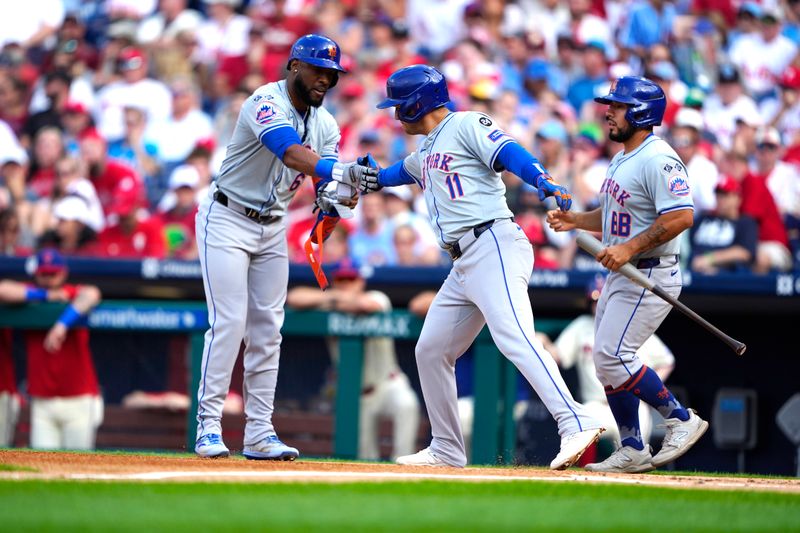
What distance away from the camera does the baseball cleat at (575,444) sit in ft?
18.8

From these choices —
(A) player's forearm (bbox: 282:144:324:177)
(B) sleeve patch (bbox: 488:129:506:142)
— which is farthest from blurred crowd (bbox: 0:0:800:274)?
(A) player's forearm (bbox: 282:144:324:177)

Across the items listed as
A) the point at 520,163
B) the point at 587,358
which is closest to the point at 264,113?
the point at 520,163

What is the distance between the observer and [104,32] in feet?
46.8

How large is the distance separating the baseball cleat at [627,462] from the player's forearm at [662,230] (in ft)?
3.38

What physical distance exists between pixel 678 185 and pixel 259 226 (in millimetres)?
2033

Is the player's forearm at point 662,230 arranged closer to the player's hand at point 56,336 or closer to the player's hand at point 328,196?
the player's hand at point 328,196

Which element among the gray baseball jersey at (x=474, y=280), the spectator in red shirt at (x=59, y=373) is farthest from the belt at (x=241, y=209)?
the spectator in red shirt at (x=59, y=373)

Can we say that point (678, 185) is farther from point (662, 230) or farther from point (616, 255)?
point (616, 255)

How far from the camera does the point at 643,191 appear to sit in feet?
20.5

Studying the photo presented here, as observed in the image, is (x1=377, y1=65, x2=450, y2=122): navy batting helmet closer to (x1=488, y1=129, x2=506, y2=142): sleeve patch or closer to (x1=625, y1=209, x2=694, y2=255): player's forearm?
(x1=488, y1=129, x2=506, y2=142): sleeve patch

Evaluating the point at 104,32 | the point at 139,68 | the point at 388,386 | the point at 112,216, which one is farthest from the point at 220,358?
the point at 104,32

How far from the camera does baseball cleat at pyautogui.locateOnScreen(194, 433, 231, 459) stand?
6.33m

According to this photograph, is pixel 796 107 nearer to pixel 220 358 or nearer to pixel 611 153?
pixel 611 153

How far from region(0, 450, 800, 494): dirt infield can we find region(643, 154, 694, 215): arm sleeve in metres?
1.27
